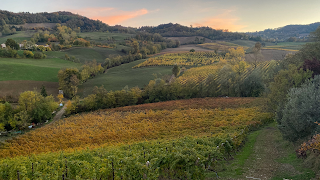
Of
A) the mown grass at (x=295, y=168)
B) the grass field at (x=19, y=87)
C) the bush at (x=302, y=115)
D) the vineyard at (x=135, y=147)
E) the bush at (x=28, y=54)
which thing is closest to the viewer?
the vineyard at (x=135, y=147)

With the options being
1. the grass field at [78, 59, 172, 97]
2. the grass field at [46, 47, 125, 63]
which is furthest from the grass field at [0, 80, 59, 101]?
the grass field at [46, 47, 125, 63]

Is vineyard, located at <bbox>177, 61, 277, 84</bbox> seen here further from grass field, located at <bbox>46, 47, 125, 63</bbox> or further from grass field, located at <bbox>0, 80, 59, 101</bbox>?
grass field, located at <bbox>46, 47, 125, 63</bbox>

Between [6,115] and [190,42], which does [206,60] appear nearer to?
[190,42]

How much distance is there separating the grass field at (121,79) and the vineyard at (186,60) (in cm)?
819

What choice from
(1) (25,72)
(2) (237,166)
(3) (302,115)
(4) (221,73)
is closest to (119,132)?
(2) (237,166)

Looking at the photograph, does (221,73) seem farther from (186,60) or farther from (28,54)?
(28,54)

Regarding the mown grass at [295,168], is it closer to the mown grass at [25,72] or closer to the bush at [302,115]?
the bush at [302,115]

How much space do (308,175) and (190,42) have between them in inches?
7337

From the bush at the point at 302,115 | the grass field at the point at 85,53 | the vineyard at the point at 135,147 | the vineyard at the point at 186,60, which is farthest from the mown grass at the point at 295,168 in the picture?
the grass field at the point at 85,53

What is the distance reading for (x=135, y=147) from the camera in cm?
1814

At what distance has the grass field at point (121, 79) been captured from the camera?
78.4 m

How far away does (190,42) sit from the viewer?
623 ft

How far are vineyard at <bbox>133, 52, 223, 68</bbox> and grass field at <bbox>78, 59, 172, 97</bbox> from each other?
8190 millimetres

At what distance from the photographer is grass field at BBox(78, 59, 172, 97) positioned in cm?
7838
